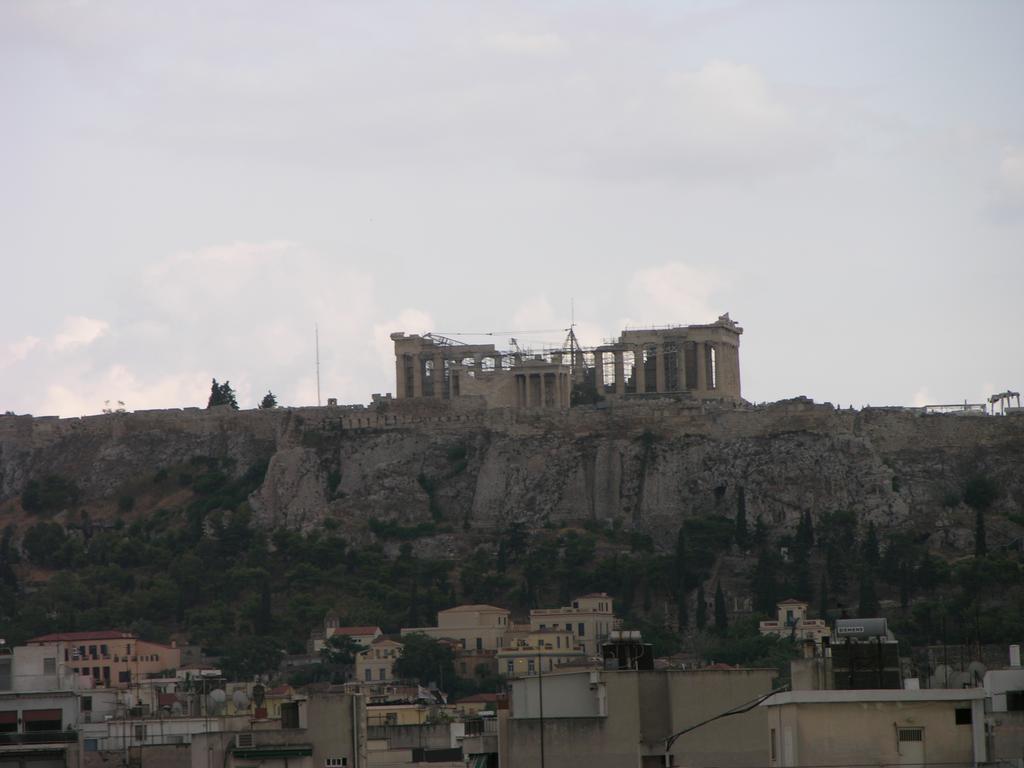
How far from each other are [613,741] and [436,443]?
88520mm

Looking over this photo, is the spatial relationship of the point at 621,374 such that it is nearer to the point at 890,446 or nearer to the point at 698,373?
the point at 698,373

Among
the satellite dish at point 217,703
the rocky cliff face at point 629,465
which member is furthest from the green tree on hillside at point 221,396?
the satellite dish at point 217,703

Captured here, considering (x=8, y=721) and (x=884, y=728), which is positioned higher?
(x=8, y=721)

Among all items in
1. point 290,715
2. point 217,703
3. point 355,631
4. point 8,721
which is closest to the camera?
point 8,721

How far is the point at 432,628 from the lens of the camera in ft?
351

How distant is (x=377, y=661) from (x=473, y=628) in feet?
17.8

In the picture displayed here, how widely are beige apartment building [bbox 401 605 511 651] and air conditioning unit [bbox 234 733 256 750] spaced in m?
66.8

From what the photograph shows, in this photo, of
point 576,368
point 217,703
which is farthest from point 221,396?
point 217,703

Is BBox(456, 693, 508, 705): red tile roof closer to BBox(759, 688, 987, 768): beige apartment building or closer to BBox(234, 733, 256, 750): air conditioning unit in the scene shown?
BBox(234, 733, 256, 750): air conditioning unit

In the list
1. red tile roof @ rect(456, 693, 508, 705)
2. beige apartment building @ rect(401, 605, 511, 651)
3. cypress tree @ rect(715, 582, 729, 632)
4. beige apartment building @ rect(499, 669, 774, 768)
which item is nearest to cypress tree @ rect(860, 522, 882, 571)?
cypress tree @ rect(715, 582, 729, 632)

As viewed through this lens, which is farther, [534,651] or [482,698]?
[534,651]

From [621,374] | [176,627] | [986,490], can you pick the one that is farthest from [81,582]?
[986,490]

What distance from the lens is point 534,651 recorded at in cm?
9969

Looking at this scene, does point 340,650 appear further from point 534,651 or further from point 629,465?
point 629,465
